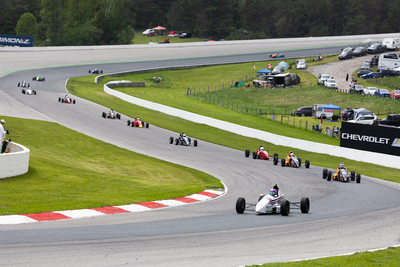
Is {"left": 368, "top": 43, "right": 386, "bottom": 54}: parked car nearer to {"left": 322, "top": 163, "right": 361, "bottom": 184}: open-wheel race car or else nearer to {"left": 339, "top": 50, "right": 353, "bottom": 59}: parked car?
{"left": 339, "top": 50, "right": 353, "bottom": 59}: parked car

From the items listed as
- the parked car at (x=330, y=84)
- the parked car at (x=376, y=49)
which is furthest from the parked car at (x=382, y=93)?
the parked car at (x=376, y=49)

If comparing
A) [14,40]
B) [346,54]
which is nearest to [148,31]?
[14,40]

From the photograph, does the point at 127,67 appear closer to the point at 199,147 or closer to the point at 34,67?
the point at 34,67

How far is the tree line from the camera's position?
388ft

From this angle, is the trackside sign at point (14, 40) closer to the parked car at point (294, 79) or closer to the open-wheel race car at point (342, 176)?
the parked car at point (294, 79)

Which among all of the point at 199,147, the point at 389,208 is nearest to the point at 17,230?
the point at 389,208

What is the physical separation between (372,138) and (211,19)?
355ft

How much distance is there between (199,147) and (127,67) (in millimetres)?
52797

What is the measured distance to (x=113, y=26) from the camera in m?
120

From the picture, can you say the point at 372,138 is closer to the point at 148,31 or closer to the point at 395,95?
the point at 395,95

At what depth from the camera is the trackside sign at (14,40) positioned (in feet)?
297

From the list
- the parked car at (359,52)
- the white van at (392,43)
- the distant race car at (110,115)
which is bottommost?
the distant race car at (110,115)

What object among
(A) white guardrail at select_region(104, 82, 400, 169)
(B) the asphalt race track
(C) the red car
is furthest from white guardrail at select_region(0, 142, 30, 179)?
(C) the red car

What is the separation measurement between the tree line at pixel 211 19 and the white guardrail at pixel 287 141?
7239 cm
